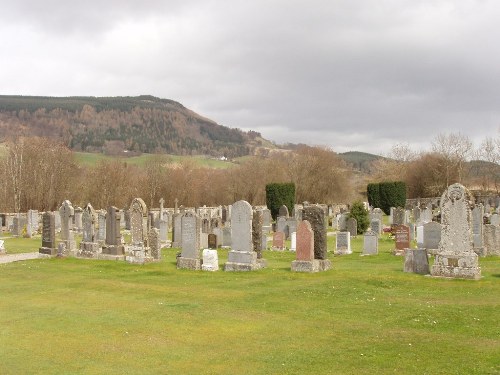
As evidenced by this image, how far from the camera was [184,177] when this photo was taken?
68812 millimetres

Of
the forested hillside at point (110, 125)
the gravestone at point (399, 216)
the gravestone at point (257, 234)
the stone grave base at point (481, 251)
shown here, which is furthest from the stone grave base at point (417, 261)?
the forested hillside at point (110, 125)

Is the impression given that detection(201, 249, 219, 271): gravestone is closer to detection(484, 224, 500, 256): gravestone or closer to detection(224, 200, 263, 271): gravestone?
detection(224, 200, 263, 271): gravestone

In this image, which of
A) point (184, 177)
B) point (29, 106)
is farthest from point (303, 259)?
point (29, 106)

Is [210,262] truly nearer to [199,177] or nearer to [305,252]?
[305,252]

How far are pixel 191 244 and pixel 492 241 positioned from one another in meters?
12.0

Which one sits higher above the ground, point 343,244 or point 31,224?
point 31,224

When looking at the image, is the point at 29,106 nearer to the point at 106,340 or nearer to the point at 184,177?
the point at 184,177

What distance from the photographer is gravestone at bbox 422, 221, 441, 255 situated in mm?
19219

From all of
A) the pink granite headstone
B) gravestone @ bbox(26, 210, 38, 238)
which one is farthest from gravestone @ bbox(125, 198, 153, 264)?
gravestone @ bbox(26, 210, 38, 238)

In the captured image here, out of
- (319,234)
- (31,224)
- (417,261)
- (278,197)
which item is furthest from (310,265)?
(278,197)

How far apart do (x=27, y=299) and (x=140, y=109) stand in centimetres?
17953

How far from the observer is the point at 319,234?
660 inches

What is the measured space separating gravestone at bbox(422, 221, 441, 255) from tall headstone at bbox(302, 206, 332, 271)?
4.95 meters

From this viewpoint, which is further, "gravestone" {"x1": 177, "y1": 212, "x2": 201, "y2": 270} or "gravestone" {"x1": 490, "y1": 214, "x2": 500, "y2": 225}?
"gravestone" {"x1": 490, "y1": 214, "x2": 500, "y2": 225}
